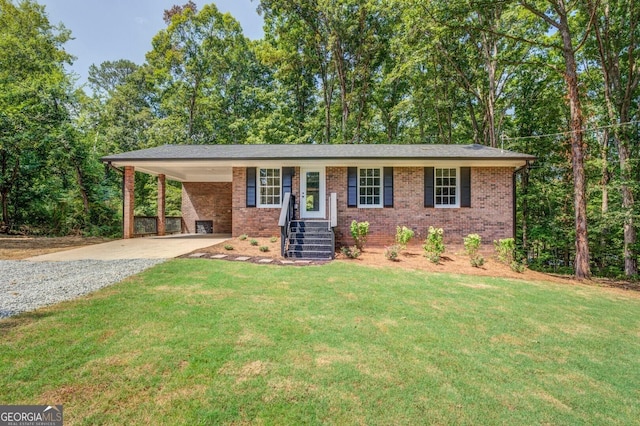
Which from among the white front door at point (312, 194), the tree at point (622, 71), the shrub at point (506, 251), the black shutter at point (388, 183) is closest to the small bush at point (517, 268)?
the shrub at point (506, 251)

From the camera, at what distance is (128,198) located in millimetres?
11344

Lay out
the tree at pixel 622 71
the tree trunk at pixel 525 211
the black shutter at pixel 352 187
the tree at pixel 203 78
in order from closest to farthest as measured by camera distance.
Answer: the black shutter at pixel 352 187
the tree at pixel 622 71
the tree trunk at pixel 525 211
the tree at pixel 203 78

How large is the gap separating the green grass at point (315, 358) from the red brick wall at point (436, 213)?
206 inches

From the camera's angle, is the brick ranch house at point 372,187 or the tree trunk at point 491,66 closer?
the brick ranch house at point 372,187

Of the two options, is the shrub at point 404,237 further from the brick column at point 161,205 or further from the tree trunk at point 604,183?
the brick column at point 161,205

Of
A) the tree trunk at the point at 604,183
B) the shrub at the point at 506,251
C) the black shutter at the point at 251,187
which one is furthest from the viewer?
the tree trunk at the point at 604,183

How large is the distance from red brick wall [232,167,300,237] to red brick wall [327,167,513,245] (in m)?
2.42

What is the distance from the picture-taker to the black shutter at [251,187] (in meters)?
11.1

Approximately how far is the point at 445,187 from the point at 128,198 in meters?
12.2

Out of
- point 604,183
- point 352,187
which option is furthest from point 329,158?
point 604,183

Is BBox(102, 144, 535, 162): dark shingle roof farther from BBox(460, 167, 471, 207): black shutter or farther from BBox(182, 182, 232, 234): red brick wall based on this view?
BBox(182, 182, 232, 234): red brick wall

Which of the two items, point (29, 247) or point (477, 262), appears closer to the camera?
→ point (477, 262)

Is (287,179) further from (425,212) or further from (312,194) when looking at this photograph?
(425,212)

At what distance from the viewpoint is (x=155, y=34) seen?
23.0 metres
